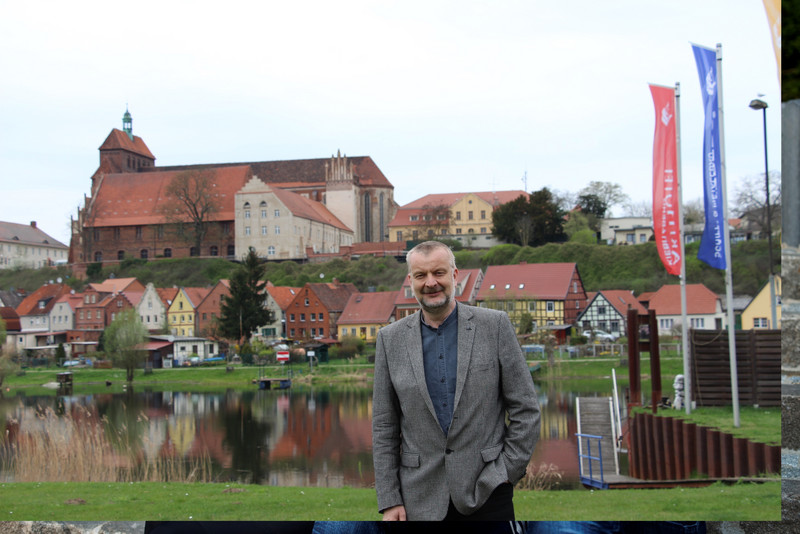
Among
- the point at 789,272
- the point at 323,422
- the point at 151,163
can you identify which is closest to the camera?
the point at 789,272

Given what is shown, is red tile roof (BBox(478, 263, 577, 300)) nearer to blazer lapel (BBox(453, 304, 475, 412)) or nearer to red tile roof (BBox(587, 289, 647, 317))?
red tile roof (BBox(587, 289, 647, 317))

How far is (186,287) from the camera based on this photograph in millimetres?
11297

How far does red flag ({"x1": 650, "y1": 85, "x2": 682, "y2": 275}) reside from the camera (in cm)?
640

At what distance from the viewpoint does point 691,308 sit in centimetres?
903

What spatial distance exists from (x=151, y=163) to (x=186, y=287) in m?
2.95

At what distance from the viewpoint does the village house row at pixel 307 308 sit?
30.3 feet

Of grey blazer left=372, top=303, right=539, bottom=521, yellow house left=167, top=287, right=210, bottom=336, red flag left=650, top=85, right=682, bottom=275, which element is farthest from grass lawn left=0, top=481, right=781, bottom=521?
yellow house left=167, top=287, right=210, bottom=336

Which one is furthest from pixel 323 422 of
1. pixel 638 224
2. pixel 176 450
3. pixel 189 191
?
pixel 638 224

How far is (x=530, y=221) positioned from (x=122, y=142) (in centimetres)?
542

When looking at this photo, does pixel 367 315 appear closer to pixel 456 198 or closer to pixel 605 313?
pixel 456 198

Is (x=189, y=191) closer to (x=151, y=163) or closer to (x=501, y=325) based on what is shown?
(x=151, y=163)

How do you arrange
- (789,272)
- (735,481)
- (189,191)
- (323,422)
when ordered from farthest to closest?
1. (189,191)
2. (323,422)
3. (735,481)
4. (789,272)

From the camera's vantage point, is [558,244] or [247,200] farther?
[247,200]

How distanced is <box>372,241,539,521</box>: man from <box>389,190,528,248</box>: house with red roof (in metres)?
5.94
